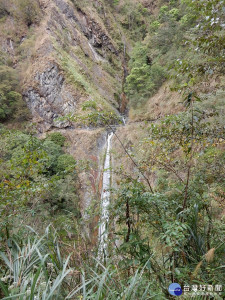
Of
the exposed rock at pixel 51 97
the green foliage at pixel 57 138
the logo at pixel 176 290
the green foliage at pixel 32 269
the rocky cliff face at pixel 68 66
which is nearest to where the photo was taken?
the green foliage at pixel 32 269

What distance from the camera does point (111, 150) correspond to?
427 centimetres

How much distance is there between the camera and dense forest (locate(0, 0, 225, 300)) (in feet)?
5.51

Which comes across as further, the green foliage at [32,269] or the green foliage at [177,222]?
the green foliage at [177,222]

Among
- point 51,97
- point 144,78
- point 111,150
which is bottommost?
point 111,150

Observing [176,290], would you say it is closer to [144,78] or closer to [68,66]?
[144,78]

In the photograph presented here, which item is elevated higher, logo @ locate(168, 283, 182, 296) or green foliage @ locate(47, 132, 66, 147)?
green foliage @ locate(47, 132, 66, 147)

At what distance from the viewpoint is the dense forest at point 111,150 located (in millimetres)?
1679

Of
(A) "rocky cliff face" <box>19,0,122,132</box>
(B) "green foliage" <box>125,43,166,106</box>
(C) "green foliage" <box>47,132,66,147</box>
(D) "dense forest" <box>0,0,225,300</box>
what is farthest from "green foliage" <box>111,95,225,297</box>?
(C) "green foliage" <box>47,132,66,147</box>

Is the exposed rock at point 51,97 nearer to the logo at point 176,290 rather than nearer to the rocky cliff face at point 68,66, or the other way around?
the rocky cliff face at point 68,66

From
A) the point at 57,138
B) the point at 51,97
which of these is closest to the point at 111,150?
the point at 57,138

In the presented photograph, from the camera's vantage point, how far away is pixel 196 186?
2553 millimetres

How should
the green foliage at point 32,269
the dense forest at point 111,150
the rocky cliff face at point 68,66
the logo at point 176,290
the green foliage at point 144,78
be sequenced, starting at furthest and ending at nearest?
1. the rocky cliff face at point 68,66
2. the green foliage at point 144,78
3. the dense forest at point 111,150
4. the logo at point 176,290
5. the green foliage at point 32,269

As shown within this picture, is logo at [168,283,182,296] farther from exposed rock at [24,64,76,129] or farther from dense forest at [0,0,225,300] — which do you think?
exposed rock at [24,64,76,129]

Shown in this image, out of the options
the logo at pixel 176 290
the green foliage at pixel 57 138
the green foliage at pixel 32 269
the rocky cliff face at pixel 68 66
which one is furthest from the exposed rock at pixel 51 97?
the logo at pixel 176 290
